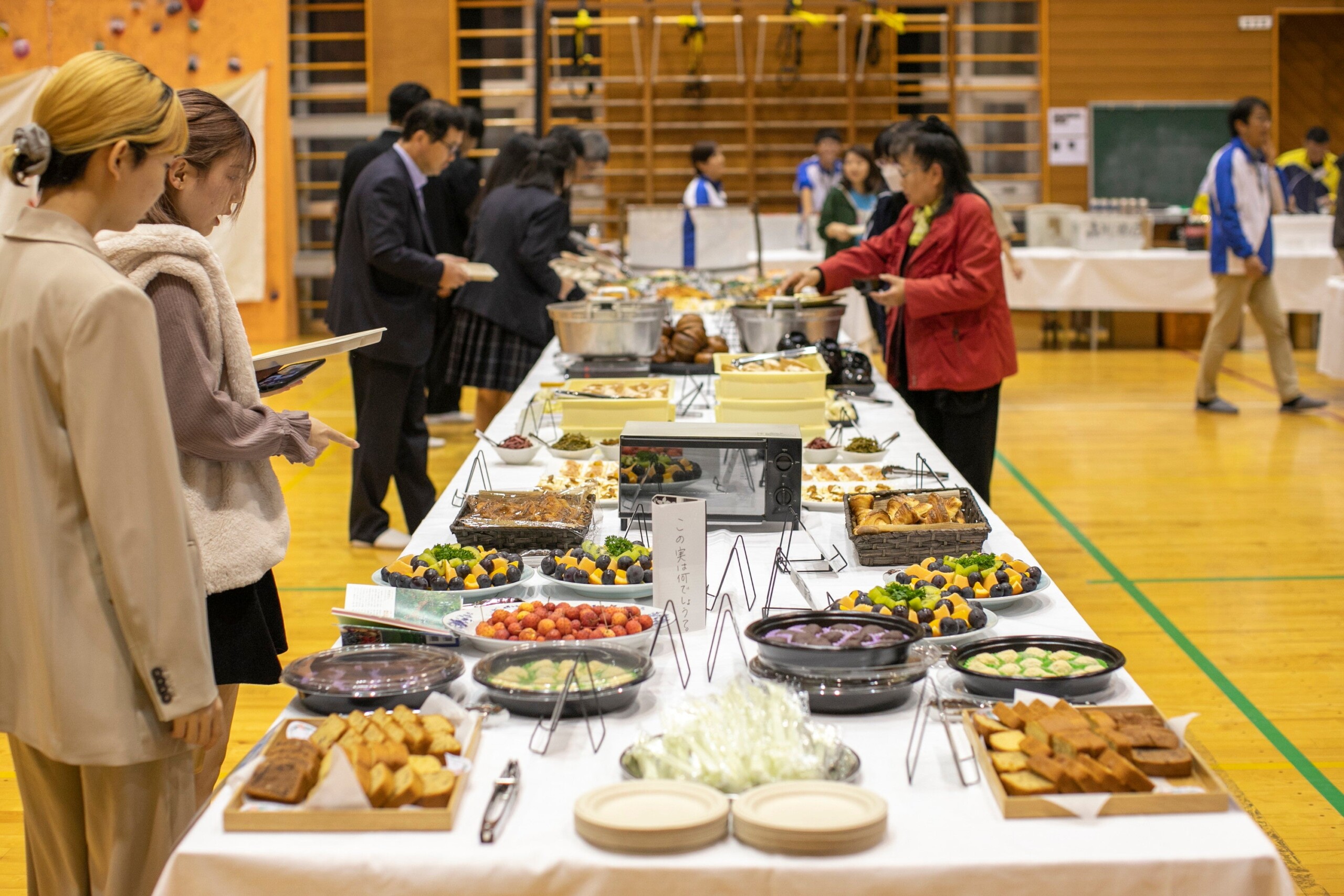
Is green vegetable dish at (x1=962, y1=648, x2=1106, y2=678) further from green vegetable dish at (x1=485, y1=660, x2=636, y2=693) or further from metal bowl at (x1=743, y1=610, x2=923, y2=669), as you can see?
green vegetable dish at (x1=485, y1=660, x2=636, y2=693)

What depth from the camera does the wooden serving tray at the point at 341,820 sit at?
4.51ft

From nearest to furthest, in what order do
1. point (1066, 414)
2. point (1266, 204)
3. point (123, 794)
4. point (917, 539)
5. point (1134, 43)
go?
point (123, 794) < point (917, 539) < point (1266, 204) < point (1066, 414) < point (1134, 43)

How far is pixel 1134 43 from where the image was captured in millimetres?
12578

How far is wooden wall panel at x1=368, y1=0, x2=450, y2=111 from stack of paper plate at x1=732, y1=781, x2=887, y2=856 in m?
11.4

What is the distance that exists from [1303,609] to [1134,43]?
32.1 ft

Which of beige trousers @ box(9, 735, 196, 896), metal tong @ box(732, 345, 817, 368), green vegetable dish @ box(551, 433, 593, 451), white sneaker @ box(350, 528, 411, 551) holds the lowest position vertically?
white sneaker @ box(350, 528, 411, 551)

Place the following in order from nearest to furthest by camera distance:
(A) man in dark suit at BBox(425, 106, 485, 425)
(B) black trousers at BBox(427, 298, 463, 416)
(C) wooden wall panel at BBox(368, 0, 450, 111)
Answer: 1. (A) man in dark suit at BBox(425, 106, 485, 425)
2. (B) black trousers at BBox(427, 298, 463, 416)
3. (C) wooden wall panel at BBox(368, 0, 450, 111)

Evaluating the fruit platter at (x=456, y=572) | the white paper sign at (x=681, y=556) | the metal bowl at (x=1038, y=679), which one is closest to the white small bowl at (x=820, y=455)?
the fruit platter at (x=456, y=572)

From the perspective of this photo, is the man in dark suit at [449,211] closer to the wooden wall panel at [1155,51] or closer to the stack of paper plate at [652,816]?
the stack of paper plate at [652,816]

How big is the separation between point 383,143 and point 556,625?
13.2ft

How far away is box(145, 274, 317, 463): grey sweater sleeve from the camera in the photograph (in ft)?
5.81

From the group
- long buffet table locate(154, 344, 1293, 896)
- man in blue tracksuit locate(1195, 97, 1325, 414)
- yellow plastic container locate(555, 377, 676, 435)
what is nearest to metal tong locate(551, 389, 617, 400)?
yellow plastic container locate(555, 377, 676, 435)

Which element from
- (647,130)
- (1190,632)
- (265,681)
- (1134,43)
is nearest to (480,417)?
(1190,632)

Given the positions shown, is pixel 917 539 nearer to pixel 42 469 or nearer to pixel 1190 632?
pixel 42 469
